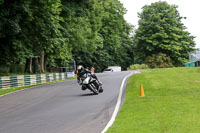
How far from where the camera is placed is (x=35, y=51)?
28938mm

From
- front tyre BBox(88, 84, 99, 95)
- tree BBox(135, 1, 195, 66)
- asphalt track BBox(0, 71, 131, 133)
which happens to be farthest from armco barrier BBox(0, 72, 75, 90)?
tree BBox(135, 1, 195, 66)

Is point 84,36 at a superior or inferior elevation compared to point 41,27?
superior

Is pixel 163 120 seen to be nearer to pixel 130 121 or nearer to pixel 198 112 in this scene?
pixel 130 121

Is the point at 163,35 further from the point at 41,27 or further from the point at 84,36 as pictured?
Result: the point at 41,27

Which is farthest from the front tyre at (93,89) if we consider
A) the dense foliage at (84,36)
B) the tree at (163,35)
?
the tree at (163,35)

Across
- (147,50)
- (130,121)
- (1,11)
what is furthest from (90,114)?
(147,50)

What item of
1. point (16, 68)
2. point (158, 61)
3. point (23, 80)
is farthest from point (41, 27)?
point (158, 61)

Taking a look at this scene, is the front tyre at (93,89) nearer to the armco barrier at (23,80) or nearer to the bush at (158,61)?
the armco barrier at (23,80)

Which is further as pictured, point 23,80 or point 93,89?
point 23,80

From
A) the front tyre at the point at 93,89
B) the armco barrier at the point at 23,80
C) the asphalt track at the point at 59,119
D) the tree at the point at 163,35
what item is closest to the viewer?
the asphalt track at the point at 59,119

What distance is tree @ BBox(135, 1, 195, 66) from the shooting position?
60562 millimetres

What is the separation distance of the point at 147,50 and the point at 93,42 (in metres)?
12.7

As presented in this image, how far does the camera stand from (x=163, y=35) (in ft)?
197

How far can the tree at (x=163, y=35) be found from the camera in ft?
199
